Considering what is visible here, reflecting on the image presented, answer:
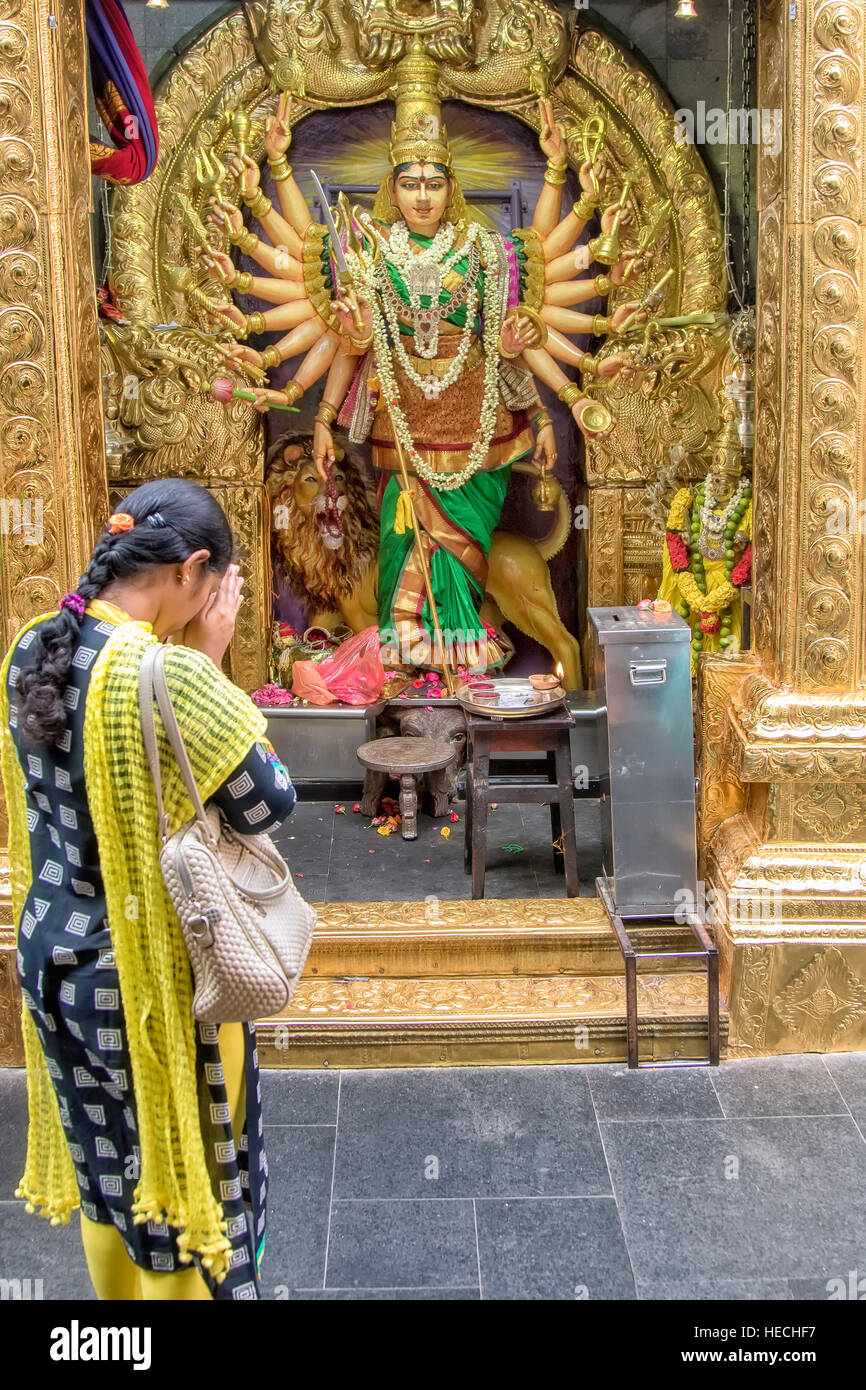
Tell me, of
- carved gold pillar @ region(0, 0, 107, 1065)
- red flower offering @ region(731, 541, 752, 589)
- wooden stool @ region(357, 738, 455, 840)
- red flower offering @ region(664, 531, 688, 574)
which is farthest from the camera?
red flower offering @ region(664, 531, 688, 574)

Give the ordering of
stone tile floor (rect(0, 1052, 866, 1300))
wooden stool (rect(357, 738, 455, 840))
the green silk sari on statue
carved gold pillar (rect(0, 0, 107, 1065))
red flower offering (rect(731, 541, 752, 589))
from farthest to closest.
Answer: the green silk sari on statue < wooden stool (rect(357, 738, 455, 840)) < red flower offering (rect(731, 541, 752, 589)) < carved gold pillar (rect(0, 0, 107, 1065)) < stone tile floor (rect(0, 1052, 866, 1300))

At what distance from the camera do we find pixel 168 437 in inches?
287

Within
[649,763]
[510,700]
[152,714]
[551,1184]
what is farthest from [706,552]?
[152,714]

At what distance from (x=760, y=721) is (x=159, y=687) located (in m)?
2.56

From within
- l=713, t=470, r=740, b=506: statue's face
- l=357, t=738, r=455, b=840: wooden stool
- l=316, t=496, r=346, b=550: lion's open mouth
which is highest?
l=713, t=470, r=740, b=506: statue's face

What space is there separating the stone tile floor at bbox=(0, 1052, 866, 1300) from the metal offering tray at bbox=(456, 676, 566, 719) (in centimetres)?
143

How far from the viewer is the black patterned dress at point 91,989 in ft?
8.73

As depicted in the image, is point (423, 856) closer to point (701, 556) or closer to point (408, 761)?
point (408, 761)

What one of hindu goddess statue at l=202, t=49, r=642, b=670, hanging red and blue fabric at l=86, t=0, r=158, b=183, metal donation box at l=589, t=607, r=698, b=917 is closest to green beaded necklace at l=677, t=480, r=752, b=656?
hindu goddess statue at l=202, t=49, r=642, b=670

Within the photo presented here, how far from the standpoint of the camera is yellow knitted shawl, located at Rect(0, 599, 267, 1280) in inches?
101

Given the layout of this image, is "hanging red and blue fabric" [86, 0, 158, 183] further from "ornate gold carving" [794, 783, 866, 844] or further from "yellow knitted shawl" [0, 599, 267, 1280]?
"ornate gold carving" [794, 783, 866, 844]

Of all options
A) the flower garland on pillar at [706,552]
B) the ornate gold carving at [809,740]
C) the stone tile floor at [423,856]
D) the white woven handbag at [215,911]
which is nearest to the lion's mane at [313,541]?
the stone tile floor at [423,856]

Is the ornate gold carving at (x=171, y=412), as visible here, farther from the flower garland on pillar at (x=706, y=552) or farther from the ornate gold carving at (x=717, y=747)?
the ornate gold carving at (x=717, y=747)

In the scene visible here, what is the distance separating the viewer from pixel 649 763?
4.84 m
